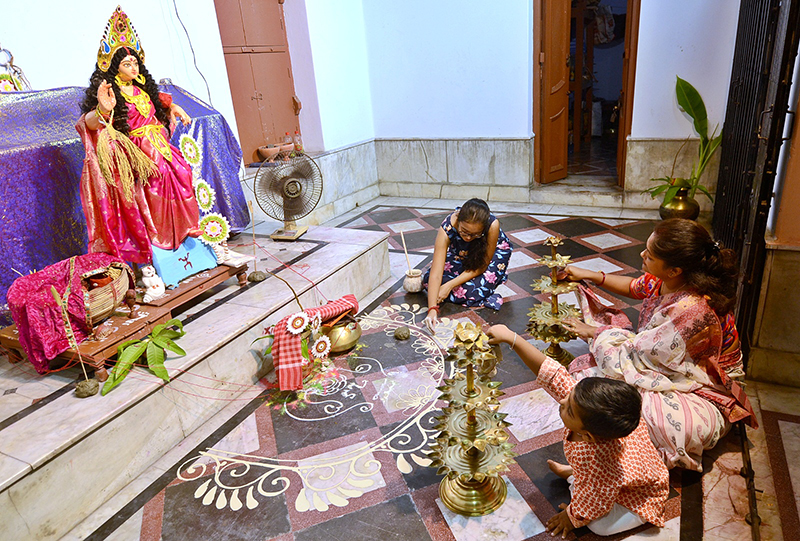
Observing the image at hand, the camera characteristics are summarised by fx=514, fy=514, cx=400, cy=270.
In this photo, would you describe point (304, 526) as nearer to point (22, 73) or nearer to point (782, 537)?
point (782, 537)

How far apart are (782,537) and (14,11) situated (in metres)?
5.03

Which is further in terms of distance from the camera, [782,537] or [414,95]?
[414,95]

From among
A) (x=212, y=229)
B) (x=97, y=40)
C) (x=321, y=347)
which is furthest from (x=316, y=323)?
(x=97, y=40)

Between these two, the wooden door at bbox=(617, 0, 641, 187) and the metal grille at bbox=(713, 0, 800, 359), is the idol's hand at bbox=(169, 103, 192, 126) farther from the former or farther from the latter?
the wooden door at bbox=(617, 0, 641, 187)

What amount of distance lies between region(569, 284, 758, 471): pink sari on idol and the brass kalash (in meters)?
0.68

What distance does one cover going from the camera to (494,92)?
21.0 ft

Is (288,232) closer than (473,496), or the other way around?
(473,496)

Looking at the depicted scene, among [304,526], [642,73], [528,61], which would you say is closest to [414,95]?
[528,61]

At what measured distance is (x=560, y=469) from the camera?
2.18 metres

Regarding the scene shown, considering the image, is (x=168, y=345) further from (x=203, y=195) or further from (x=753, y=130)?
(x=753, y=130)

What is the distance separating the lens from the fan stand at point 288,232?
4605 mm

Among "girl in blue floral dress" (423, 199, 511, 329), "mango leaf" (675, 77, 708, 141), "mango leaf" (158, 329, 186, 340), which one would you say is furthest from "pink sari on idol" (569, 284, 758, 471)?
"mango leaf" (675, 77, 708, 141)

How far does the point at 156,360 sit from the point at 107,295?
468 mm

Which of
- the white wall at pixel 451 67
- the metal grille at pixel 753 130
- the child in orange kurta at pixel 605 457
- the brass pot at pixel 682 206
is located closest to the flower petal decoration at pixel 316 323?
the child in orange kurta at pixel 605 457
